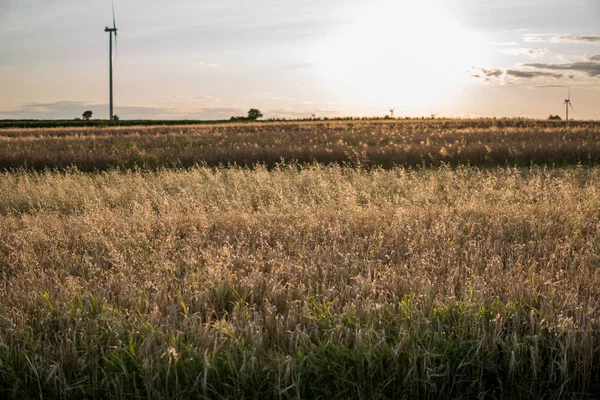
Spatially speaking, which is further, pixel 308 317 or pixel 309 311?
pixel 309 311

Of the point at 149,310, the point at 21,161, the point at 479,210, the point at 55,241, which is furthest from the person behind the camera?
the point at 21,161

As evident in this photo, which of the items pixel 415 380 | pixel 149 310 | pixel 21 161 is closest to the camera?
pixel 415 380

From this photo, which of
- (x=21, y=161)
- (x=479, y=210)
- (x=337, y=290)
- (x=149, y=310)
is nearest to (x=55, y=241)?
(x=149, y=310)

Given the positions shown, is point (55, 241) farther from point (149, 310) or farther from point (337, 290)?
point (337, 290)

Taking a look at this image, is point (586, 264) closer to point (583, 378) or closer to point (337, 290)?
point (583, 378)

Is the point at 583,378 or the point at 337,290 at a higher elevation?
the point at 337,290

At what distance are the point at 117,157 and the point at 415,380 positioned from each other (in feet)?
61.6

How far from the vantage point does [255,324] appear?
151 inches

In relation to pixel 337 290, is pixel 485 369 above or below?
below

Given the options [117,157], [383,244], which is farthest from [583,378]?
[117,157]

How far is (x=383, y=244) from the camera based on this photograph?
20.5 ft

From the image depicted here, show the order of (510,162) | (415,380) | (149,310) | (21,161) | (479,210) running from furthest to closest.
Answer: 1. (21,161)
2. (510,162)
3. (479,210)
4. (149,310)
5. (415,380)

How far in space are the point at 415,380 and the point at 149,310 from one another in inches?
91.2

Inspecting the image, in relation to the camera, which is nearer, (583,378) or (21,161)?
(583,378)
